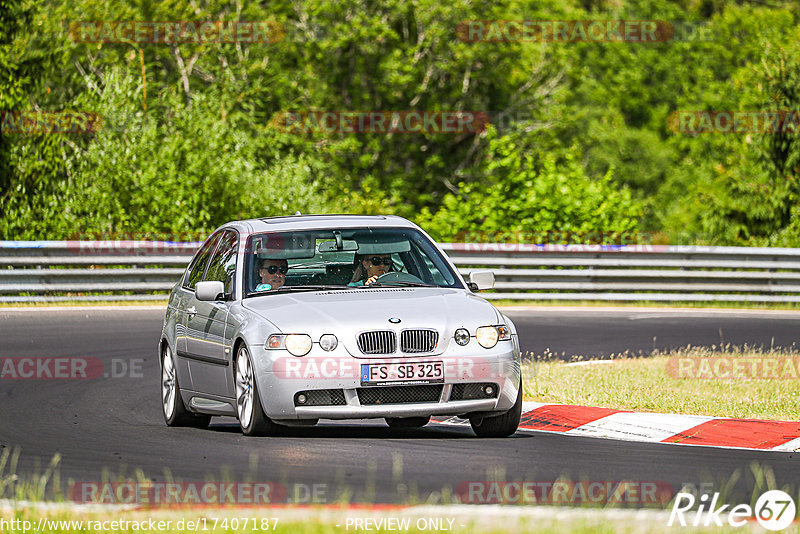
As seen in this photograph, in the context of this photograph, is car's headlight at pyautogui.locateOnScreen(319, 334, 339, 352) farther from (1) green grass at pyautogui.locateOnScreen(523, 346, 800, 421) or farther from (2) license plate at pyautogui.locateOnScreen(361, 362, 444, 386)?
(1) green grass at pyautogui.locateOnScreen(523, 346, 800, 421)

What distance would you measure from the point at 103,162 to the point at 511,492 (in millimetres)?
21393

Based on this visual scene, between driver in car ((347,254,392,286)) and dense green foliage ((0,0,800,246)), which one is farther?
dense green foliage ((0,0,800,246))

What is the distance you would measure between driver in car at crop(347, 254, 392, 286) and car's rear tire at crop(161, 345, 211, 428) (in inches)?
61.6

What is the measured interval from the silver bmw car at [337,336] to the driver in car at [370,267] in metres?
0.01

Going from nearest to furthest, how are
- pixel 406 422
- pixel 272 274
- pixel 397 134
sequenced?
pixel 272 274 < pixel 406 422 < pixel 397 134

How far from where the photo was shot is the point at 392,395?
9.16 meters

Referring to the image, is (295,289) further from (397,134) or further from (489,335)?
(397,134)

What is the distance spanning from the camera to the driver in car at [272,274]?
33.5 ft

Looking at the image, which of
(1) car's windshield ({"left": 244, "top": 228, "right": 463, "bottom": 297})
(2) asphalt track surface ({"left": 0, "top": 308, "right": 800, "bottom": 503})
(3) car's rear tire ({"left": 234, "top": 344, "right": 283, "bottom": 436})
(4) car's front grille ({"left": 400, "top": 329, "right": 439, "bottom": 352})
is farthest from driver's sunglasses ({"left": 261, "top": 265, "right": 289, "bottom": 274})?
(4) car's front grille ({"left": 400, "top": 329, "right": 439, "bottom": 352})

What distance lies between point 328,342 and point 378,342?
0.32 m

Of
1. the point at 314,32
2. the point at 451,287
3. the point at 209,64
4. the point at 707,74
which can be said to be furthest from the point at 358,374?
the point at 707,74

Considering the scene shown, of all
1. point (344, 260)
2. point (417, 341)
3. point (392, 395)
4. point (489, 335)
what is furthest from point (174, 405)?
point (489, 335)

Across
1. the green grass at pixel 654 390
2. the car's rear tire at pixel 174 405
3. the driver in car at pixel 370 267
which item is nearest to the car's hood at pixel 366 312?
the driver in car at pixel 370 267

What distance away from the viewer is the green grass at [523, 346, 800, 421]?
11.5 m
